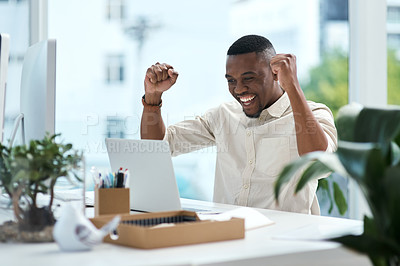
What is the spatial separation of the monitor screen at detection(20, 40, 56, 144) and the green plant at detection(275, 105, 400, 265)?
67 cm

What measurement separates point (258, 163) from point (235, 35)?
148cm

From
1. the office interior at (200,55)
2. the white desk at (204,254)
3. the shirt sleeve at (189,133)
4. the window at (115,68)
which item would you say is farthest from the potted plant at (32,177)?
the window at (115,68)

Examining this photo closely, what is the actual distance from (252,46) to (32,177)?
1237 millimetres

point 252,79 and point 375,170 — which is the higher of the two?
point 252,79

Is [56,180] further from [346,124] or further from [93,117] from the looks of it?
[93,117]

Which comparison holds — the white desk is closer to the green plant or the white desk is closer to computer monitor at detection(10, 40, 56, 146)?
the green plant

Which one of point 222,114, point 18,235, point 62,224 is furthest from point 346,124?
point 222,114

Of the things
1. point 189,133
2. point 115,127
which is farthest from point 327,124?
point 115,127

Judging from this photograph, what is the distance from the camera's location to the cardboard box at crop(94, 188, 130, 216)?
1.34 m

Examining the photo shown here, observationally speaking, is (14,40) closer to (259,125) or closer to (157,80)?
(157,80)

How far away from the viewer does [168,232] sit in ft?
3.49

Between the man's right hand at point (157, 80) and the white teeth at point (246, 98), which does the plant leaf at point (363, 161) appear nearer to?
the white teeth at point (246, 98)

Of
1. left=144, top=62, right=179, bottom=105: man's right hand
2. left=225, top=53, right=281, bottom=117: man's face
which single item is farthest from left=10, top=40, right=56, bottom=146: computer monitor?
left=225, top=53, right=281, bottom=117: man's face

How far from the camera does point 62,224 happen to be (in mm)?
1026
